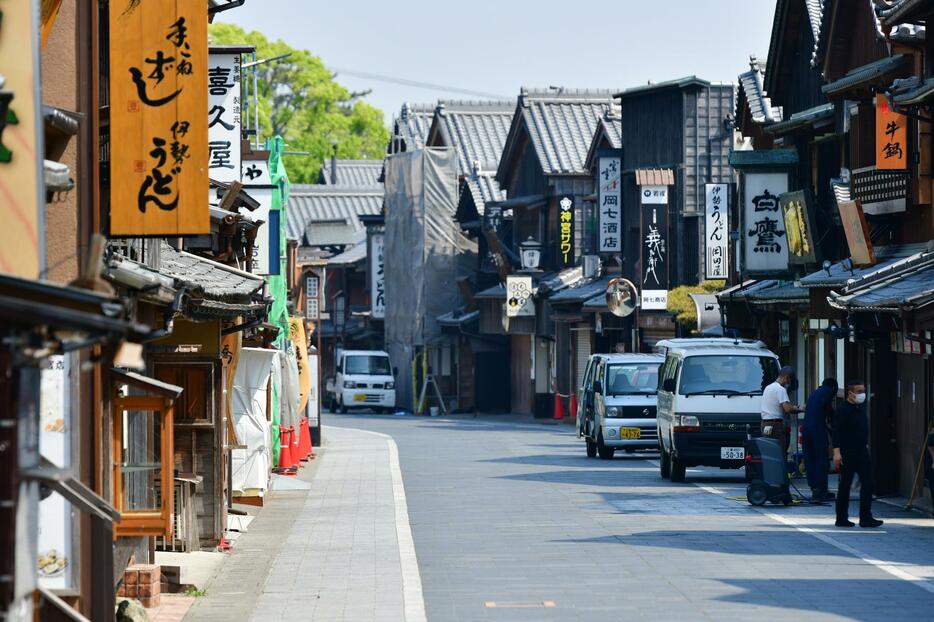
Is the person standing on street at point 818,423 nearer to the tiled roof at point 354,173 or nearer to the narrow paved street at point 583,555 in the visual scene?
the narrow paved street at point 583,555

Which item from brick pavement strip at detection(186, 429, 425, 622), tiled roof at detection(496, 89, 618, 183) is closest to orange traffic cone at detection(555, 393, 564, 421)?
tiled roof at detection(496, 89, 618, 183)

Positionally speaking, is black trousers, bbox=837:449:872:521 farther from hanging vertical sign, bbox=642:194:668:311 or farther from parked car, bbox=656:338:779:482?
hanging vertical sign, bbox=642:194:668:311

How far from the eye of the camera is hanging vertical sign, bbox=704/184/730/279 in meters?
41.2

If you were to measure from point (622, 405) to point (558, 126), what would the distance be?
32261 mm

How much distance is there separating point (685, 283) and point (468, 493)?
25.4 meters

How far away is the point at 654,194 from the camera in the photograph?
4856 cm

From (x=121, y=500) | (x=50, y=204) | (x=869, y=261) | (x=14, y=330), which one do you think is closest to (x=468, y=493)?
(x=869, y=261)

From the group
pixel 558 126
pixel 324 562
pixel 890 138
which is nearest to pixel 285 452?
pixel 890 138

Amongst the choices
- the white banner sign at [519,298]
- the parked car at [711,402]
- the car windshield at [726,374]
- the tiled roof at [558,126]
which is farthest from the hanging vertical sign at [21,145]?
the tiled roof at [558,126]

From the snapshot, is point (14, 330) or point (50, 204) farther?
point (50, 204)

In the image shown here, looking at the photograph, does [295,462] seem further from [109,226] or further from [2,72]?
[2,72]

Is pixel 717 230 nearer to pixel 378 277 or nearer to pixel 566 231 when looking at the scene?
pixel 566 231

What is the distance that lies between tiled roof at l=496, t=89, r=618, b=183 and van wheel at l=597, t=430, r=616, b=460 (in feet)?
87.8

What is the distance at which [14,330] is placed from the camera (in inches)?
285
